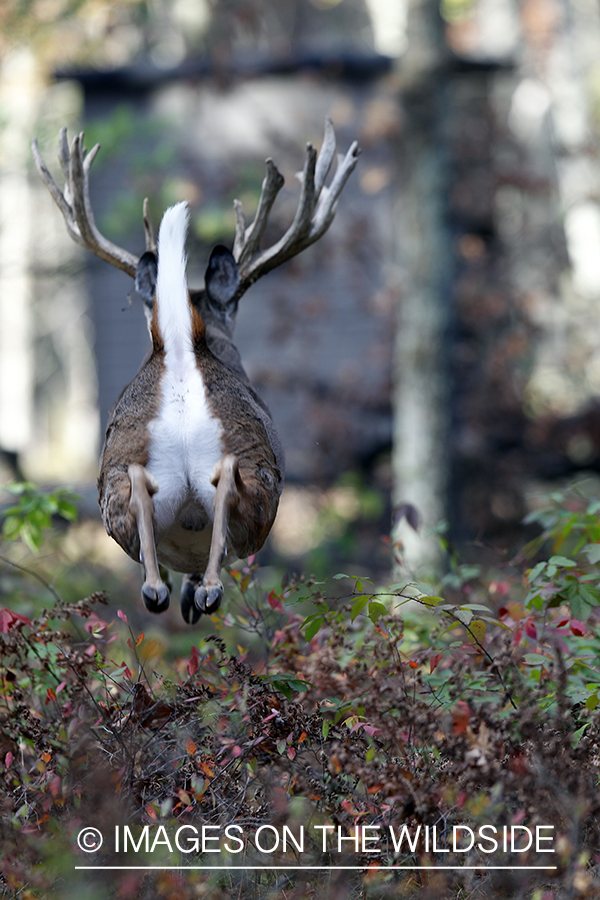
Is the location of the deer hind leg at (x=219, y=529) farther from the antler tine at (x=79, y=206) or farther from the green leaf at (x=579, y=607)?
the antler tine at (x=79, y=206)

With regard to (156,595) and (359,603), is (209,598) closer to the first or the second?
(156,595)

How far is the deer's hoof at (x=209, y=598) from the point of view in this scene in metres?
3.47

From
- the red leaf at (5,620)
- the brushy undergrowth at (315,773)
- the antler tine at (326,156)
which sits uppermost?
the antler tine at (326,156)

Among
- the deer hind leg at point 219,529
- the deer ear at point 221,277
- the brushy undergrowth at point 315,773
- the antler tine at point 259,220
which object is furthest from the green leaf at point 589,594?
the antler tine at point 259,220

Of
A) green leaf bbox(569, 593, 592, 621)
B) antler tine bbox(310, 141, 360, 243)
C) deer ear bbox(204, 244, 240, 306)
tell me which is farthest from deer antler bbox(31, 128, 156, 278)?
green leaf bbox(569, 593, 592, 621)

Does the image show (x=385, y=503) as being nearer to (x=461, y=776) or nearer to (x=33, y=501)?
(x=33, y=501)

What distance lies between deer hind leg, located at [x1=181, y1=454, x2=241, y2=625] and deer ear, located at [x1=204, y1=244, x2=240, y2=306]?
1.40 m

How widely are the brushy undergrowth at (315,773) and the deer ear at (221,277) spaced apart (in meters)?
1.56

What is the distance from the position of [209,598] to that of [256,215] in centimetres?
253

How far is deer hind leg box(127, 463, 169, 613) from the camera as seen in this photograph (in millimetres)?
3434

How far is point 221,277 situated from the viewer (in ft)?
16.0

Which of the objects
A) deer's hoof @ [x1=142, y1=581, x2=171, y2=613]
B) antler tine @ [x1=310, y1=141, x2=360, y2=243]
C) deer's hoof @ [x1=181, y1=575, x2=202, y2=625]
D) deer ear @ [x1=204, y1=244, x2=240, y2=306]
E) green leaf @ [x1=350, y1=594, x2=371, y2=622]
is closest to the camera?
deer's hoof @ [x1=142, y1=581, x2=171, y2=613]

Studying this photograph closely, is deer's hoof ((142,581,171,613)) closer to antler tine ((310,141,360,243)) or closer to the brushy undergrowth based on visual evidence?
the brushy undergrowth

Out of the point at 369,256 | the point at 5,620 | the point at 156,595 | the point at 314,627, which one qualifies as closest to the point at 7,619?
the point at 5,620
